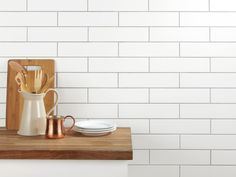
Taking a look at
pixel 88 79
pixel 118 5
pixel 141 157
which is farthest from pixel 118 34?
pixel 141 157

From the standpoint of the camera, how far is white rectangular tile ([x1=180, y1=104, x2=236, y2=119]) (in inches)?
69.6

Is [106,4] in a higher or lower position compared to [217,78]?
higher

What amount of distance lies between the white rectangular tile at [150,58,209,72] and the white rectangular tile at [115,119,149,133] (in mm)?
249

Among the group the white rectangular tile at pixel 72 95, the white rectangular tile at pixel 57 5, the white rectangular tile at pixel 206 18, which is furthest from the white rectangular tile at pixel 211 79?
the white rectangular tile at pixel 57 5

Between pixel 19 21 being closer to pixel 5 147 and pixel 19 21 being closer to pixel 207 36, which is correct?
pixel 5 147

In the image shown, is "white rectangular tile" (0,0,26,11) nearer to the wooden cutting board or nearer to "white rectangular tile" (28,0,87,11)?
"white rectangular tile" (28,0,87,11)

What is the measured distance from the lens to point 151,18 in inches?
68.8

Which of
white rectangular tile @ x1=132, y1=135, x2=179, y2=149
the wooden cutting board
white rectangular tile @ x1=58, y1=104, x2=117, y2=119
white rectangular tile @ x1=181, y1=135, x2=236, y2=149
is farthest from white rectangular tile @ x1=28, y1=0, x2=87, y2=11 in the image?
white rectangular tile @ x1=181, y1=135, x2=236, y2=149

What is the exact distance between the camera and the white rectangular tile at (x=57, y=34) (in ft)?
5.76

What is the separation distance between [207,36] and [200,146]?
19.9 inches

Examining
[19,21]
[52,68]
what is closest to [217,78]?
[52,68]

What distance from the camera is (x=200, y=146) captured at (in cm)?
178

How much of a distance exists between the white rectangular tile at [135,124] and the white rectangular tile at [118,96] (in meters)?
0.09

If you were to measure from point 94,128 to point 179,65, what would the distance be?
509 mm
